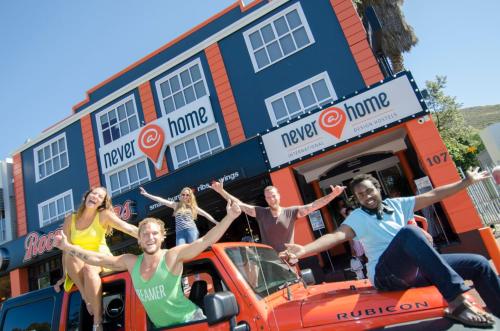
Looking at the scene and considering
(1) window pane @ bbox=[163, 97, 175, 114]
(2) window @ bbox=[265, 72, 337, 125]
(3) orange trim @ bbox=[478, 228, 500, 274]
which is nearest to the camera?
(3) orange trim @ bbox=[478, 228, 500, 274]

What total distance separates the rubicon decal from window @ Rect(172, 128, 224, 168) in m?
0.61

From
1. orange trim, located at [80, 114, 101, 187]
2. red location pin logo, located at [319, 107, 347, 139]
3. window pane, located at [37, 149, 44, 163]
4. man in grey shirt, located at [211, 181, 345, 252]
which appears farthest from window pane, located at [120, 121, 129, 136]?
man in grey shirt, located at [211, 181, 345, 252]

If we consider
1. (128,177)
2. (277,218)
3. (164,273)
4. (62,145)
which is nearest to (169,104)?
(128,177)

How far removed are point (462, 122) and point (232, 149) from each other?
27068 millimetres

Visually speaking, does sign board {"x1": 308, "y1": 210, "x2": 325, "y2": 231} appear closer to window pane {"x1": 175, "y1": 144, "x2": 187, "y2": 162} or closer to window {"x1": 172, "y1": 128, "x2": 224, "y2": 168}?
window {"x1": 172, "y1": 128, "x2": 224, "y2": 168}

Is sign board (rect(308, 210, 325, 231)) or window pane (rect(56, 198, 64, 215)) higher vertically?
window pane (rect(56, 198, 64, 215))

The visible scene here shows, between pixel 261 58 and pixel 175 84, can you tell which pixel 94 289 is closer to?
pixel 261 58

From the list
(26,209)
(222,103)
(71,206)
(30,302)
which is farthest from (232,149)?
(26,209)

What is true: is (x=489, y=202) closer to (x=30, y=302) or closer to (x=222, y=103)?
(x=222, y=103)

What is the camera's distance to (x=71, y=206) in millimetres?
14352

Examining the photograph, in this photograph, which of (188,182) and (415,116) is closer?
(415,116)

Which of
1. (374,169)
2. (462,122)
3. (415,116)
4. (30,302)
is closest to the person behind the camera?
(30,302)

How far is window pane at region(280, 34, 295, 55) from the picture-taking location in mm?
11125

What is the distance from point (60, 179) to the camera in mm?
14867
